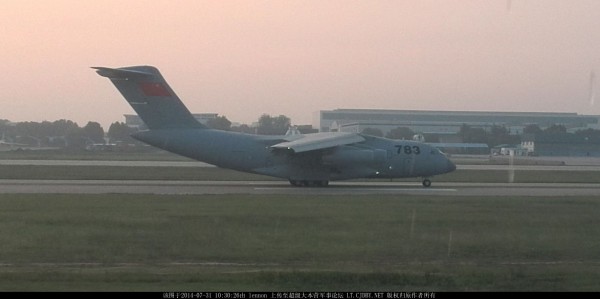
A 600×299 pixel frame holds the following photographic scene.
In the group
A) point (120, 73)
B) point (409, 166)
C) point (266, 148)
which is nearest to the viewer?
point (120, 73)

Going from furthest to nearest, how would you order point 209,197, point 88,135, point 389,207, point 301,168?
point 88,135 → point 301,168 → point 209,197 → point 389,207

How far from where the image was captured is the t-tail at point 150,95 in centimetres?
3659

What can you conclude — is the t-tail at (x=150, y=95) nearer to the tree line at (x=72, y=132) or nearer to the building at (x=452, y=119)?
the tree line at (x=72, y=132)

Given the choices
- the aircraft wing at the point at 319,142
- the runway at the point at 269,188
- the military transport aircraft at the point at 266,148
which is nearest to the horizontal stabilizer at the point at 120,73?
the military transport aircraft at the point at 266,148

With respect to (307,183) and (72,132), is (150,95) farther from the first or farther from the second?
(72,132)

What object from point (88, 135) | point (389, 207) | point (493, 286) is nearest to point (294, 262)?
point (493, 286)

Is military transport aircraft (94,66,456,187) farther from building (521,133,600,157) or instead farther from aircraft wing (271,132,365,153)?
building (521,133,600,157)

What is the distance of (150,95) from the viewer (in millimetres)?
36688

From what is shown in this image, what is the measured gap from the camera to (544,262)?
51.9 feet

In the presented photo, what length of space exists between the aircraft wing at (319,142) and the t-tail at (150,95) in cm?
492

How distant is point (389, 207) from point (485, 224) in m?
5.01

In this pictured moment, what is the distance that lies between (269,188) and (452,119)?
284 feet

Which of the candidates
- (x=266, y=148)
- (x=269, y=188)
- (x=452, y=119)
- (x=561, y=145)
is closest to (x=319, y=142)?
(x=266, y=148)

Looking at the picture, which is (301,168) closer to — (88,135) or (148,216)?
(148,216)
